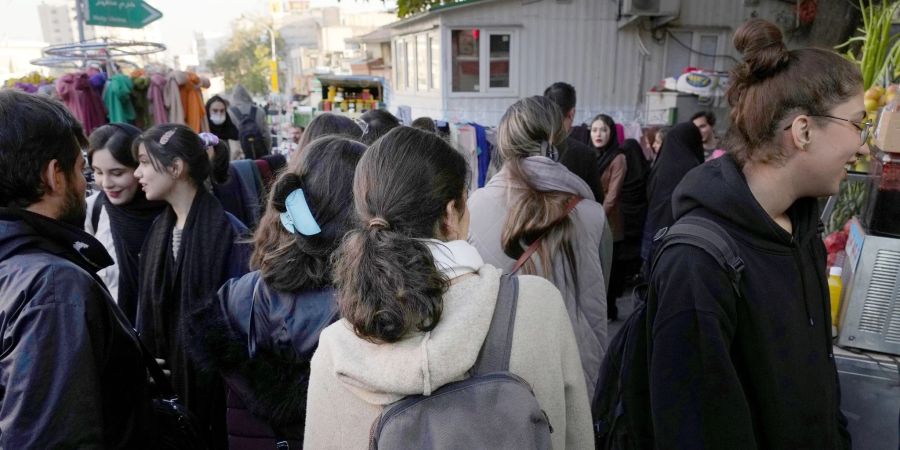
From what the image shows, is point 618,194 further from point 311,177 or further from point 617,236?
point 311,177

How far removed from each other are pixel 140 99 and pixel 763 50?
648 centimetres

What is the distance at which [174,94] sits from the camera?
6.23m

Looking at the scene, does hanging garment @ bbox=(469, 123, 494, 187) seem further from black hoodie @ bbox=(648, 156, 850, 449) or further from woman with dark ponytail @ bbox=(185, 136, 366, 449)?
black hoodie @ bbox=(648, 156, 850, 449)

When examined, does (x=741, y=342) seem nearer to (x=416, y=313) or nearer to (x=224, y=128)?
(x=416, y=313)

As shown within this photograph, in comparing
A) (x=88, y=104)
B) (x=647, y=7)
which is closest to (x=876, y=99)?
(x=88, y=104)

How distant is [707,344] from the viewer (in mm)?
1318

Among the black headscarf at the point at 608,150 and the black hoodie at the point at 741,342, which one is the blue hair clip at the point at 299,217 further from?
the black headscarf at the point at 608,150

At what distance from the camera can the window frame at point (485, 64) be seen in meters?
10.7

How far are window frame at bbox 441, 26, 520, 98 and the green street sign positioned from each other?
5.36 meters

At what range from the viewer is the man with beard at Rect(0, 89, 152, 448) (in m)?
1.39

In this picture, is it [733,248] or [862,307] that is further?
[862,307]

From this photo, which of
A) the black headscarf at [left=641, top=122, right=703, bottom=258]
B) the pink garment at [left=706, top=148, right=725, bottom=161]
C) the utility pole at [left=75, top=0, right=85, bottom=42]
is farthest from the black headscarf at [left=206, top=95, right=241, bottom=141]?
the pink garment at [left=706, top=148, right=725, bottom=161]

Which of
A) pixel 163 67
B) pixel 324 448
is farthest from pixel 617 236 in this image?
pixel 163 67

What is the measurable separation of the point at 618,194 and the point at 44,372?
15.0ft
